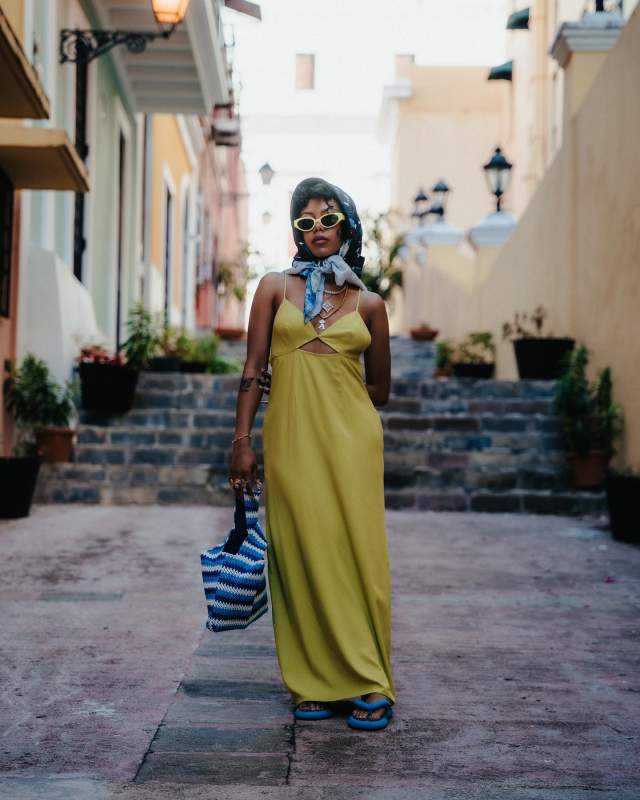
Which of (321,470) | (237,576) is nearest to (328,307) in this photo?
(321,470)

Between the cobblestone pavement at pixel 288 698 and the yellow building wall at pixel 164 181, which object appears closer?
the cobblestone pavement at pixel 288 698

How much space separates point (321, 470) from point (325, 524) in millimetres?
159

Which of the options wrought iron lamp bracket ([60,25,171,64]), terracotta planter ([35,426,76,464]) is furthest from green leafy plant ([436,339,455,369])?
terracotta planter ([35,426,76,464])

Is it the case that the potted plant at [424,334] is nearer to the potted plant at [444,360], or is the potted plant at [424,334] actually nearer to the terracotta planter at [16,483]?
the potted plant at [444,360]

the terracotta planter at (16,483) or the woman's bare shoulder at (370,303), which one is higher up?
the woman's bare shoulder at (370,303)

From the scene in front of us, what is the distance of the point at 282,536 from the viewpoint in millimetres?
3287

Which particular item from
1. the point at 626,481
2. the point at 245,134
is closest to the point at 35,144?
the point at 626,481

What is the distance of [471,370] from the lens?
13.8 meters

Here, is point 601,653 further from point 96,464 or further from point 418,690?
point 96,464

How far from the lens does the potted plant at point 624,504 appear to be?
6969mm

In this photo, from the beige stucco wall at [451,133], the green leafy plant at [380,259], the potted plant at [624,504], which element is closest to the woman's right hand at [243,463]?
the potted plant at [624,504]

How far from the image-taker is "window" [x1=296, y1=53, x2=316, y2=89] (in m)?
39.0

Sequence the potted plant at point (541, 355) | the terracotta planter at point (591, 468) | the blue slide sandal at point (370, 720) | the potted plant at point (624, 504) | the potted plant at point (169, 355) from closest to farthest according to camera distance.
A: the blue slide sandal at point (370, 720)
the potted plant at point (624, 504)
the terracotta planter at point (591, 468)
the potted plant at point (541, 355)
the potted plant at point (169, 355)

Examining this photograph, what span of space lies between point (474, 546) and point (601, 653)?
9.14ft
